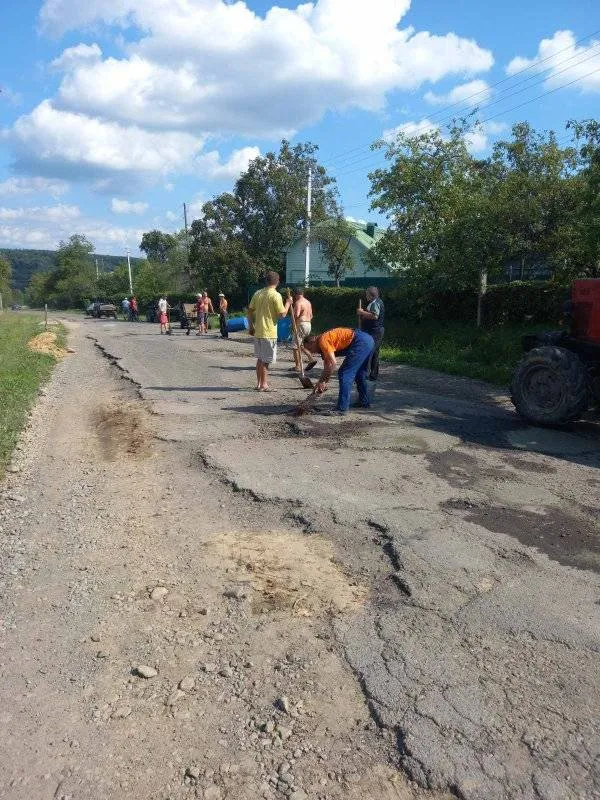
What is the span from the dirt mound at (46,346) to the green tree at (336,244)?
16318 mm

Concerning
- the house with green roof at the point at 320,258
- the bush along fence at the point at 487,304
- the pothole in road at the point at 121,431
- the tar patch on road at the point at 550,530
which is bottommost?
the pothole in road at the point at 121,431

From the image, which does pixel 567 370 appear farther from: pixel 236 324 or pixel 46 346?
pixel 236 324

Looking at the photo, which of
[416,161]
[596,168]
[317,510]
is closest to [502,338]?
[596,168]

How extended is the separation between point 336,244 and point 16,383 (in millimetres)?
24041

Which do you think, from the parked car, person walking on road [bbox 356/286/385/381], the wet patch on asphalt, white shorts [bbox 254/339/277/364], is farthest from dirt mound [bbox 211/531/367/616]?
the parked car

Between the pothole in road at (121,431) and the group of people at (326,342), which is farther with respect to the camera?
the group of people at (326,342)

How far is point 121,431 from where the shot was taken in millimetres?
7941

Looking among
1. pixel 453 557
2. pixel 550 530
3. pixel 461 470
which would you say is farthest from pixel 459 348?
pixel 453 557

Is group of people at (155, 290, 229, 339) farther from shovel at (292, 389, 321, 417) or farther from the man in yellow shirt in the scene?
shovel at (292, 389, 321, 417)

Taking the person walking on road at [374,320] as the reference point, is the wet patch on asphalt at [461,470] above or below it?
below

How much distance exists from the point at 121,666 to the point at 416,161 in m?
17.6

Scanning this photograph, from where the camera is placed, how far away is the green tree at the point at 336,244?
1294 inches

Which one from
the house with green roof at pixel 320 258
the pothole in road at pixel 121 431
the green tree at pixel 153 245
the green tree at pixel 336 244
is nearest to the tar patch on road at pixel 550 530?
the pothole in road at pixel 121 431

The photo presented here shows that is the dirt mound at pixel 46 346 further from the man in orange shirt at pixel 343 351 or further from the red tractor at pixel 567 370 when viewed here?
the red tractor at pixel 567 370
